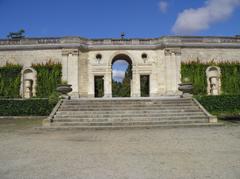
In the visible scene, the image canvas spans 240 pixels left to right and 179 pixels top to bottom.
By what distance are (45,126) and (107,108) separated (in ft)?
10.6

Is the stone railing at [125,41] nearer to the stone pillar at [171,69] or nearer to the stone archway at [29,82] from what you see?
the stone pillar at [171,69]

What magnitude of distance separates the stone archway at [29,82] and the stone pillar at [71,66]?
9.18ft

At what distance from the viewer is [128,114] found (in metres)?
11.5

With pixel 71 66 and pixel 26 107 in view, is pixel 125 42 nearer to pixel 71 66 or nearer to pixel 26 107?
pixel 71 66

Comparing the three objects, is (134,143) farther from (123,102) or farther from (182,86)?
(182,86)

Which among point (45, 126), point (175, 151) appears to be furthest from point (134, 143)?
point (45, 126)

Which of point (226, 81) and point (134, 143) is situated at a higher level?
point (226, 81)

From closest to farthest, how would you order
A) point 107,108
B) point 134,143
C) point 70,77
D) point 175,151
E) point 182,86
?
point 175,151, point 134,143, point 107,108, point 182,86, point 70,77

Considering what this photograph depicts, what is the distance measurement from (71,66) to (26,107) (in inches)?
329

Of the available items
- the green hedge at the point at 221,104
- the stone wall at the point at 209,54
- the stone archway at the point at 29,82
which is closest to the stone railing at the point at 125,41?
the stone wall at the point at 209,54

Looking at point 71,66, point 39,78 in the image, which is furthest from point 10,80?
point 71,66

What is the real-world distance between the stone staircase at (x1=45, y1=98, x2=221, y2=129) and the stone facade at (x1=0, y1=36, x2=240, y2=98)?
976cm

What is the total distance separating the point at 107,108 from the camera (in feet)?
40.3

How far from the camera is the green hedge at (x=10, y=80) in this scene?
22261 mm
